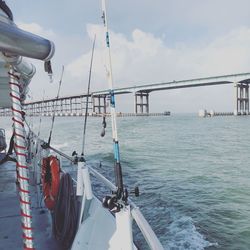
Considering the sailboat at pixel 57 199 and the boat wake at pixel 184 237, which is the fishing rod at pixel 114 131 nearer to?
the sailboat at pixel 57 199

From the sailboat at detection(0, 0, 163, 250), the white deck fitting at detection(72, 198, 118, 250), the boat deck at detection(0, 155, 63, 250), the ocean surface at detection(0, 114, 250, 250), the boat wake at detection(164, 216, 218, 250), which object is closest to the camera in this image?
the sailboat at detection(0, 0, 163, 250)

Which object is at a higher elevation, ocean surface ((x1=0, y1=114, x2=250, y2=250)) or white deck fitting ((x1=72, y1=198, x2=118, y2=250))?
white deck fitting ((x1=72, y1=198, x2=118, y2=250))

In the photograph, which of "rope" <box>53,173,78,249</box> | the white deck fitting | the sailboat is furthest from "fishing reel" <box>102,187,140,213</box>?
"rope" <box>53,173,78,249</box>

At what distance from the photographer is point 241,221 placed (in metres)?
9.12

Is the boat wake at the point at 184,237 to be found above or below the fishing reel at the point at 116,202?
Result: below

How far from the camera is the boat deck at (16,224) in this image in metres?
3.96

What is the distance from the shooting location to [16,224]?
472 centimetres

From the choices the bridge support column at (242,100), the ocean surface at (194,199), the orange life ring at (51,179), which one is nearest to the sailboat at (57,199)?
the orange life ring at (51,179)

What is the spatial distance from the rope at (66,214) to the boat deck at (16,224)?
0.71ft

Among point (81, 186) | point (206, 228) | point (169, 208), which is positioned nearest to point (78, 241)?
point (81, 186)

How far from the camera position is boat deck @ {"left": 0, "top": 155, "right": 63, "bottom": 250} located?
13.0 ft

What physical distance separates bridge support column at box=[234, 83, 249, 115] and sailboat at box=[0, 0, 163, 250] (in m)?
93.7

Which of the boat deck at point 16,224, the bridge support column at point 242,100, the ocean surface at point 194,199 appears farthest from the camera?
the bridge support column at point 242,100

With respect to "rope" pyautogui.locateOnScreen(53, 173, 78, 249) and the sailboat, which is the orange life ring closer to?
the sailboat
